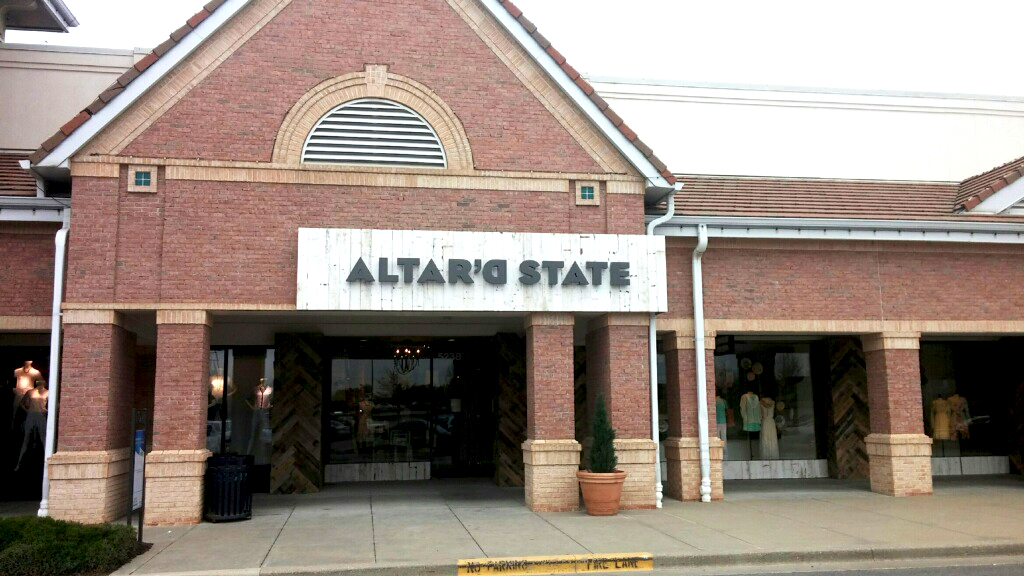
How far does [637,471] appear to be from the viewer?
14758 millimetres

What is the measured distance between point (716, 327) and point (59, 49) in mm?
14510

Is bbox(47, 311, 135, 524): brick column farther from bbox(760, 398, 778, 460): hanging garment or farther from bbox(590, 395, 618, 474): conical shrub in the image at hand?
bbox(760, 398, 778, 460): hanging garment

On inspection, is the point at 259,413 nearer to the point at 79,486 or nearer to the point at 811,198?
the point at 79,486

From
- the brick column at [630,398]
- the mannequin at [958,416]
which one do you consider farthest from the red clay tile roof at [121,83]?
the mannequin at [958,416]

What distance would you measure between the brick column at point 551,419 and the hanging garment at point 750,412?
21.7 feet

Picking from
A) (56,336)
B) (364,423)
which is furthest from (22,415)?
(364,423)

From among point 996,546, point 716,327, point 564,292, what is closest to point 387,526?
point 564,292

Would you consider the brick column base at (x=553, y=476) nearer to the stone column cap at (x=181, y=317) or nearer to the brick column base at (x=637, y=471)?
the brick column base at (x=637, y=471)

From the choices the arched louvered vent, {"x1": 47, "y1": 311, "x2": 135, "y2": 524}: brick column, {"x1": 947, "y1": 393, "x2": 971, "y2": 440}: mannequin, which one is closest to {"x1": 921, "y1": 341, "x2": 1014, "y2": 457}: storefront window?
{"x1": 947, "y1": 393, "x2": 971, "y2": 440}: mannequin

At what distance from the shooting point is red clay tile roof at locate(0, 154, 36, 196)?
14602mm

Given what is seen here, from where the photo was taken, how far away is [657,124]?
20.2m

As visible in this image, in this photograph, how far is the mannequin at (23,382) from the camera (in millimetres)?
17156

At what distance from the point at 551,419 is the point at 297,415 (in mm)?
6174

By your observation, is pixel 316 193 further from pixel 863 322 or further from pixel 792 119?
pixel 792 119
